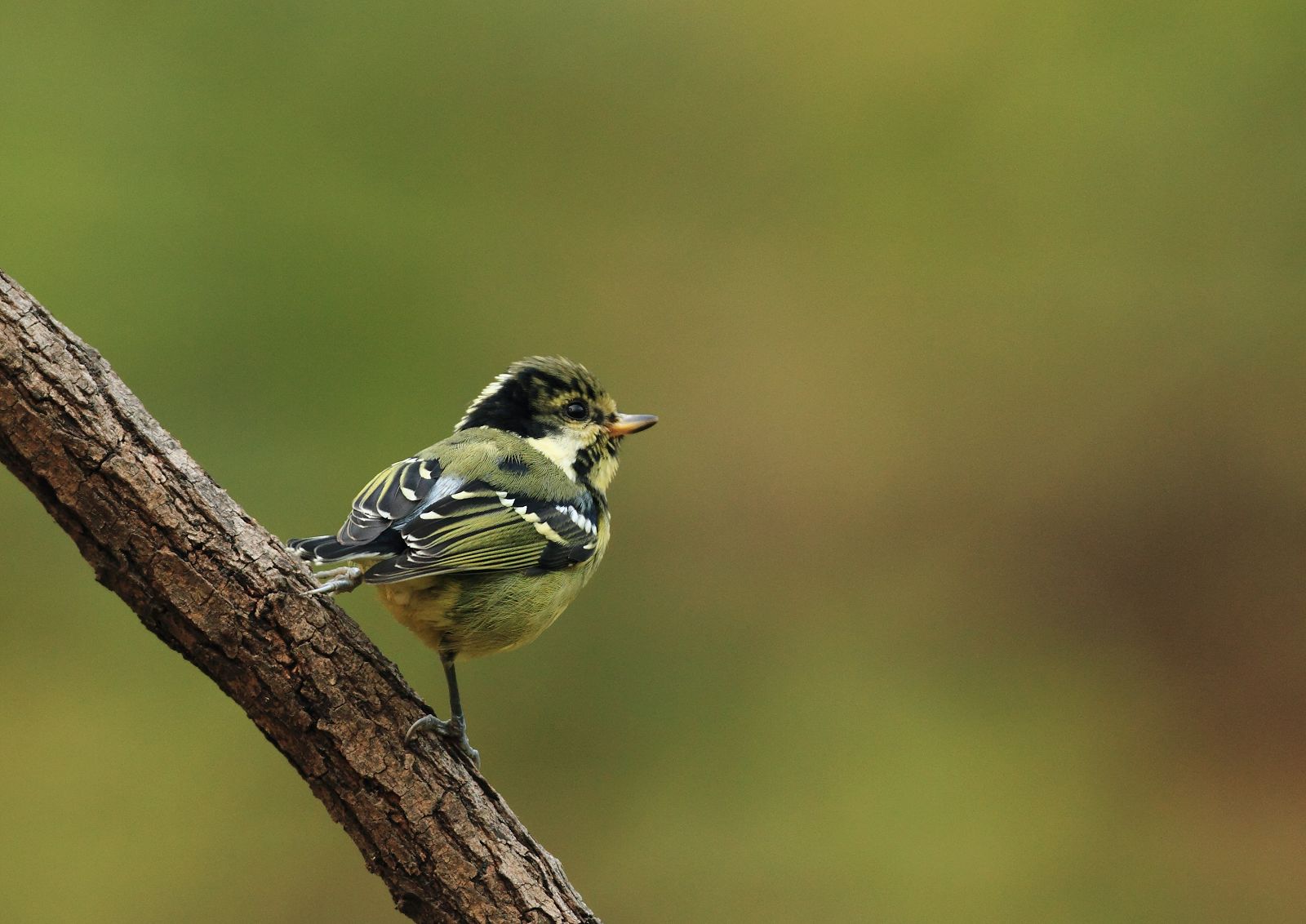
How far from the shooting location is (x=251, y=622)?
161cm

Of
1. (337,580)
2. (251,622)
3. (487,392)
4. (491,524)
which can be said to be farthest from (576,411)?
(251,622)

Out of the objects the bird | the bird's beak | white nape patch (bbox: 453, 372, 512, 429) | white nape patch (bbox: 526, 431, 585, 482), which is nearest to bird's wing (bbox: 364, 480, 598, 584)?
the bird

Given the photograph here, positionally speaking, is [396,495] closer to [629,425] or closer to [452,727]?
[452,727]

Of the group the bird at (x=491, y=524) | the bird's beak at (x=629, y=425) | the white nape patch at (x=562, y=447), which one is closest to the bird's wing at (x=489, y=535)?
the bird at (x=491, y=524)

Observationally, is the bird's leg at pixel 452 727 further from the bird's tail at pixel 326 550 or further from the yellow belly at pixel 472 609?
the bird's tail at pixel 326 550

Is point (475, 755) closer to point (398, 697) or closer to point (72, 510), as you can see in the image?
point (398, 697)

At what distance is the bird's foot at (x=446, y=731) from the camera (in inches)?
67.3

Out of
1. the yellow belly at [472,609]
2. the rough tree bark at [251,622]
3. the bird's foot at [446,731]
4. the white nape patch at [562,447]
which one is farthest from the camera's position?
the white nape patch at [562,447]

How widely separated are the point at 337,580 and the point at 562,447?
0.75 m

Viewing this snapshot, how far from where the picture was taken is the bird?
176cm

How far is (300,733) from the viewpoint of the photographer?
1659 mm

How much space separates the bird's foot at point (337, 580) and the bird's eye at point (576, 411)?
738 mm

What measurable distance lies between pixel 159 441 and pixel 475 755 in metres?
0.68

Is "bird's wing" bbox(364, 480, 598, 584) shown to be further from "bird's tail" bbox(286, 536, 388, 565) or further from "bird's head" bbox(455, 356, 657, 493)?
"bird's head" bbox(455, 356, 657, 493)
